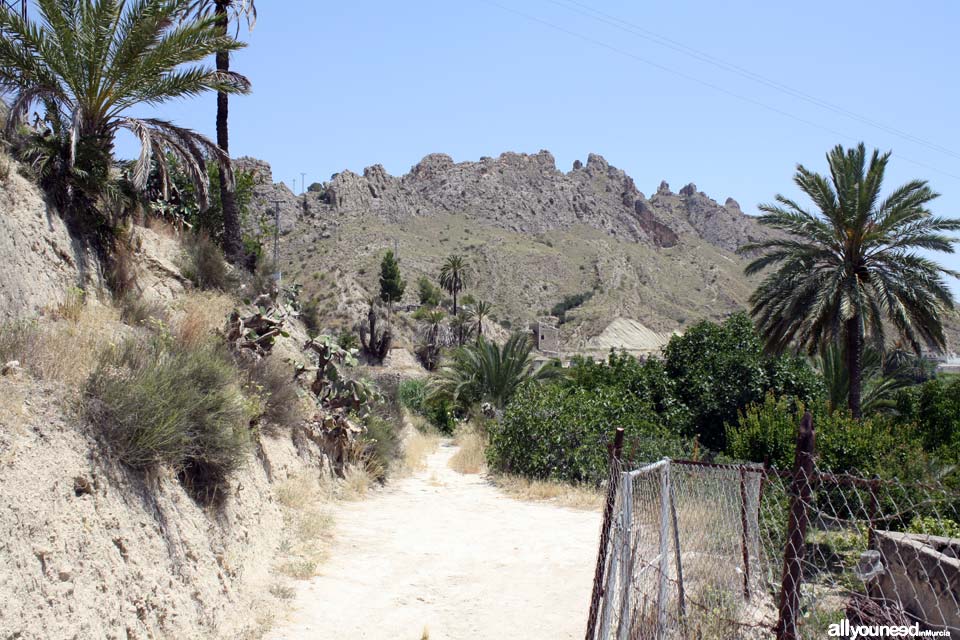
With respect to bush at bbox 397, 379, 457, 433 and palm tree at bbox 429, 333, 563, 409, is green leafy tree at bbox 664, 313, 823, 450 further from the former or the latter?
bush at bbox 397, 379, 457, 433

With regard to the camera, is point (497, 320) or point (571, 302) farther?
point (571, 302)

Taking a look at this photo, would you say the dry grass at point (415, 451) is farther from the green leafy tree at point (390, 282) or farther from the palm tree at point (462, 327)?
the green leafy tree at point (390, 282)

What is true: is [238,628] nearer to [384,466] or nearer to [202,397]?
[202,397]

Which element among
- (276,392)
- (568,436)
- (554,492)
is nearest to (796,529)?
(276,392)

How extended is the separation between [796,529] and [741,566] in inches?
121

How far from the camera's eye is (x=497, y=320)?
265ft

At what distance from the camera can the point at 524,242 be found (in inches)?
4193

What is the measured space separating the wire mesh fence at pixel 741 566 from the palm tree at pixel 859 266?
9.53m

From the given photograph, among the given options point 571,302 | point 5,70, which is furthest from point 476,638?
point 571,302

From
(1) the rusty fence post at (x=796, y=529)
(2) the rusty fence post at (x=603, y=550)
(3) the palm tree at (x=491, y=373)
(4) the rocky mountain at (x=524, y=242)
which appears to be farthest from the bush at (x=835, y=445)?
(4) the rocky mountain at (x=524, y=242)

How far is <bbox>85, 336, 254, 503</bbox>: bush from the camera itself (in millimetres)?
5832

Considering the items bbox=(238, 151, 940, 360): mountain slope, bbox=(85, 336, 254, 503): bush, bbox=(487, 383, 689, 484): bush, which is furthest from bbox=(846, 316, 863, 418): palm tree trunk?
bbox=(238, 151, 940, 360): mountain slope

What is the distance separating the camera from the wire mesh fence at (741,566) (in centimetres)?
353

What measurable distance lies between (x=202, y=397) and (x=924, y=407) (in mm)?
20557
